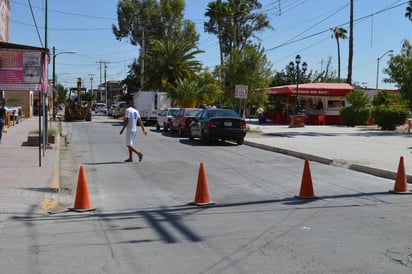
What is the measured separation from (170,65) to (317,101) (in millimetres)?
13276

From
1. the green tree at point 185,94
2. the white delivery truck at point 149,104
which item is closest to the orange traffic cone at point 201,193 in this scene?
the green tree at point 185,94

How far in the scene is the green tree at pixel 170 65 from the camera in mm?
47094

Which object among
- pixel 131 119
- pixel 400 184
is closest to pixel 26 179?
pixel 131 119

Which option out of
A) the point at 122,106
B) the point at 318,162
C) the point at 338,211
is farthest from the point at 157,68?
the point at 338,211

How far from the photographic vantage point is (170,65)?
155ft

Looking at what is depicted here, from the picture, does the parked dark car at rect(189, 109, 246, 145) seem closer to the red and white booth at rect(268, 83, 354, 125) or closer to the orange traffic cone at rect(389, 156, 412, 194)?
the orange traffic cone at rect(389, 156, 412, 194)

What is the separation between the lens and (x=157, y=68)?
47.7 metres

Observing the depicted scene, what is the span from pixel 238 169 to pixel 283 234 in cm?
753

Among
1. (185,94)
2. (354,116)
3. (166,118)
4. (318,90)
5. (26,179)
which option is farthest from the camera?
(318,90)

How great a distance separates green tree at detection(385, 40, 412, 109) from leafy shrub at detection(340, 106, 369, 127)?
26.4 feet

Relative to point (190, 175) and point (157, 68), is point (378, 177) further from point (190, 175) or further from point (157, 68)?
point (157, 68)

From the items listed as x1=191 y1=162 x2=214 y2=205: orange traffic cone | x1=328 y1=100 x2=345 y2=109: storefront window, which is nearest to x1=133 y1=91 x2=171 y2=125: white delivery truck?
x1=328 y1=100 x2=345 y2=109: storefront window

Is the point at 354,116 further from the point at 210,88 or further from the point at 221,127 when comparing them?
the point at 221,127

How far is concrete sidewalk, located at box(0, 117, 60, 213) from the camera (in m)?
9.31
